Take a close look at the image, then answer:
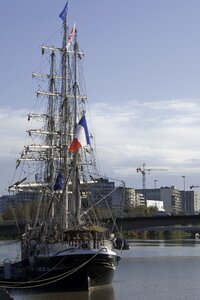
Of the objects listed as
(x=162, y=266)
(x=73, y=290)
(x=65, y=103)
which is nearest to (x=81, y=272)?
(x=73, y=290)

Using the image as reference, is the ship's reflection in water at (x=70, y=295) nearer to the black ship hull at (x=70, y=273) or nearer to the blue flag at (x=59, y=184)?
the black ship hull at (x=70, y=273)

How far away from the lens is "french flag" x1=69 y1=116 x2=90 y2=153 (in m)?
68.0

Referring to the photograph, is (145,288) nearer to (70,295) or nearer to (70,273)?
(70,273)

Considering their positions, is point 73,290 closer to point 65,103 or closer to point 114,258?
point 114,258

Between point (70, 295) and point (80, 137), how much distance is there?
52.5 ft

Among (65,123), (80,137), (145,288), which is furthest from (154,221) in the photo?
(145,288)

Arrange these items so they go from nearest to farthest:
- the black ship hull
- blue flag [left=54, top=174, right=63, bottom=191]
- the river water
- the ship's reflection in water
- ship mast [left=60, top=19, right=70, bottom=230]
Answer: the river water
the ship's reflection in water
the black ship hull
ship mast [left=60, top=19, right=70, bottom=230]
blue flag [left=54, top=174, right=63, bottom=191]

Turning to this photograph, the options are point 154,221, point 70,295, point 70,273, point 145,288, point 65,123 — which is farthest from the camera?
point 154,221

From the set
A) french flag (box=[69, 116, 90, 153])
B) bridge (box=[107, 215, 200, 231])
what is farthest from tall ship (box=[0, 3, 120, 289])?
bridge (box=[107, 215, 200, 231])

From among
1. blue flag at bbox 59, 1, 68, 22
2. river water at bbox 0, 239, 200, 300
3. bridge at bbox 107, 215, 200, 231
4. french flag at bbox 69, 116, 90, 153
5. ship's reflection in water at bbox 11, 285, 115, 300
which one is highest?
blue flag at bbox 59, 1, 68, 22

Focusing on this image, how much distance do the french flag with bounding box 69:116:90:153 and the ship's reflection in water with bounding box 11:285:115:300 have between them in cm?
1380

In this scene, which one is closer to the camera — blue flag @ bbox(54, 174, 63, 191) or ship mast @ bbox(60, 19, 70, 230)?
ship mast @ bbox(60, 19, 70, 230)

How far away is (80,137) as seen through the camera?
68688 millimetres

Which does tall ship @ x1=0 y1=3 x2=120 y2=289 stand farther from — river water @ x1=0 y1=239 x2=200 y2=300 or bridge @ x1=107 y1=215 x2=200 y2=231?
bridge @ x1=107 y1=215 x2=200 y2=231
